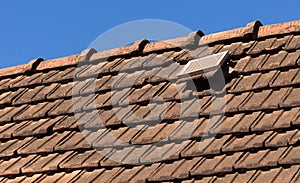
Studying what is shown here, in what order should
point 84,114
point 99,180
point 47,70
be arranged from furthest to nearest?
1. point 47,70
2. point 84,114
3. point 99,180

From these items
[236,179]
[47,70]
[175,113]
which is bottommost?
[236,179]

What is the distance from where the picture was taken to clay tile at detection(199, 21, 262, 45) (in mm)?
6602

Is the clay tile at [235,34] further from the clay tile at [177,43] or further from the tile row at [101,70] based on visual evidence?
the tile row at [101,70]

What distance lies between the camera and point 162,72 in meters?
6.53

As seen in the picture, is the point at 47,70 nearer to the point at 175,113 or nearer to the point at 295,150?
the point at 175,113

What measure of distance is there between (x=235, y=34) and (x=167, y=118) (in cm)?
128

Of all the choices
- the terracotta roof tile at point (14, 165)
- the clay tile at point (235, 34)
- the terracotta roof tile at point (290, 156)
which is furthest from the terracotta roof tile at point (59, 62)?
the terracotta roof tile at point (290, 156)

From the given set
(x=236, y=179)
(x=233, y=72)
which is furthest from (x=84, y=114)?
(x=236, y=179)

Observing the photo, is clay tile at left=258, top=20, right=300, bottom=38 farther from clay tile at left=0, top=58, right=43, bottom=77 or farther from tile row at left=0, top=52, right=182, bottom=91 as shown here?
clay tile at left=0, top=58, right=43, bottom=77

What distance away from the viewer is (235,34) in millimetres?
6707

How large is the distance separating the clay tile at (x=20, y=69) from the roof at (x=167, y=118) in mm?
106

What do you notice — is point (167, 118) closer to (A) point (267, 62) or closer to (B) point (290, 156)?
(A) point (267, 62)

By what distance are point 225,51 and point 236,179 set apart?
1777mm

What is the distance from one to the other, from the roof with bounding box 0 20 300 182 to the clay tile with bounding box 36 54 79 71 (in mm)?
14
